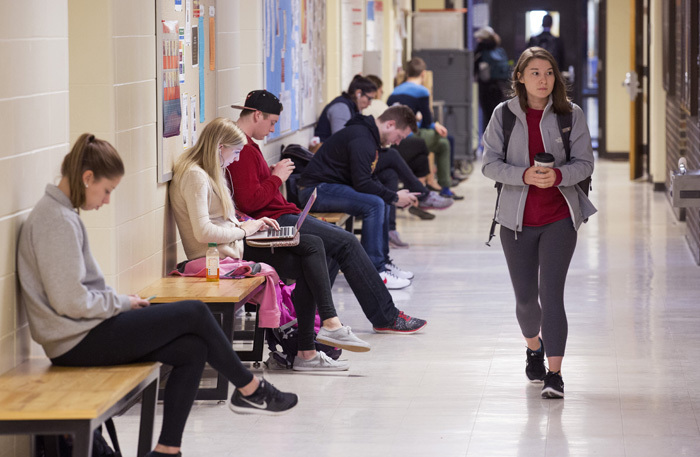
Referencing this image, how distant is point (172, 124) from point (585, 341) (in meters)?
2.41

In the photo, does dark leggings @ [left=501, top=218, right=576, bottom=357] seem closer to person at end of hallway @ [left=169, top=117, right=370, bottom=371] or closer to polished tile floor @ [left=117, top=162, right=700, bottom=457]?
polished tile floor @ [left=117, top=162, right=700, bottom=457]

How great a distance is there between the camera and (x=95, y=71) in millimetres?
4512

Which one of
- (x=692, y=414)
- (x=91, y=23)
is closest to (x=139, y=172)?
(x=91, y=23)

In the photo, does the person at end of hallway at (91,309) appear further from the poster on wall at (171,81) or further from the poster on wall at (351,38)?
the poster on wall at (351,38)

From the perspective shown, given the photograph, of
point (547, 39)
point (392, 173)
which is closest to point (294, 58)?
point (392, 173)

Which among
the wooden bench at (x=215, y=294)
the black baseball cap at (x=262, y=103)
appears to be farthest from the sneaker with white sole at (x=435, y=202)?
the wooden bench at (x=215, y=294)

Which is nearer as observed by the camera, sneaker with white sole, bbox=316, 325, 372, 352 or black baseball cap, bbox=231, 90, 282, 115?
sneaker with white sole, bbox=316, 325, 372, 352

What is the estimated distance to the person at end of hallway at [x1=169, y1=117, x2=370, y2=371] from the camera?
524 centimetres

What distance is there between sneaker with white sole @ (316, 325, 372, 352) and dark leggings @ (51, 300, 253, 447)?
1.63m

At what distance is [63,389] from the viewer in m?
3.35

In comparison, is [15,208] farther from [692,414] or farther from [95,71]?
[692,414]

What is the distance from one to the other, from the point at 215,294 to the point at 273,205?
4.57ft

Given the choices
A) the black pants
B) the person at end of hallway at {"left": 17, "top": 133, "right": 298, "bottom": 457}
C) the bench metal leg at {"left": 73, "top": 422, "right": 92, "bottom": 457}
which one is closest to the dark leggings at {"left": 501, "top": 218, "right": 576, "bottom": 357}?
the person at end of hallway at {"left": 17, "top": 133, "right": 298, "bottom": 457}

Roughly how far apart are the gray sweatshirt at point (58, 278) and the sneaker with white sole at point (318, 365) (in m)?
1.98
